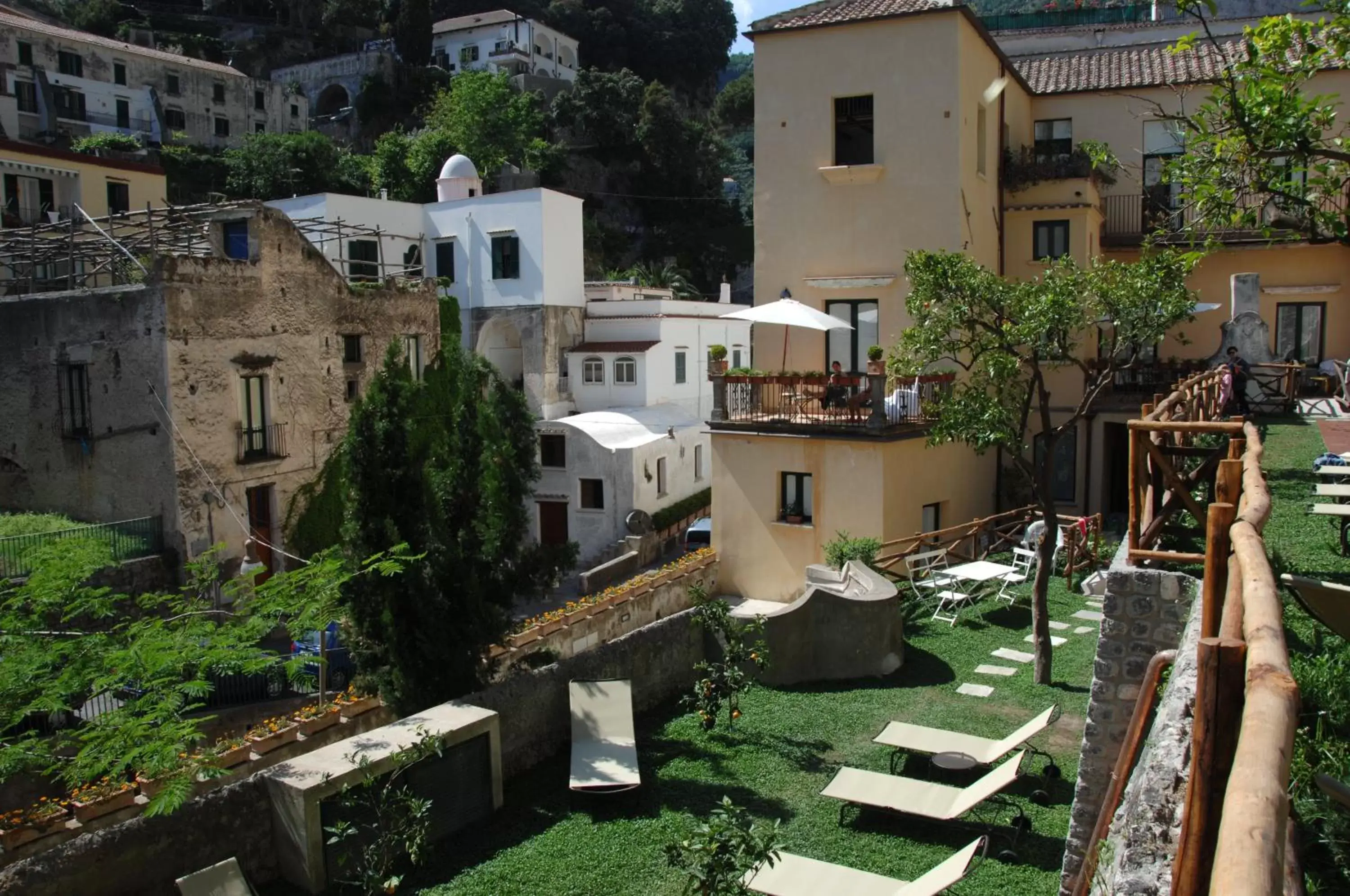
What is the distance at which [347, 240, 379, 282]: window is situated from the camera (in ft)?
117

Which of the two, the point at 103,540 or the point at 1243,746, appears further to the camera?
the point at 103,540

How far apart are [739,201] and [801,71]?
48781 millimetres

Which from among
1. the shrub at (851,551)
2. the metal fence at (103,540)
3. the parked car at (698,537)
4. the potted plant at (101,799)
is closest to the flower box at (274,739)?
the potted plant at (101,799)

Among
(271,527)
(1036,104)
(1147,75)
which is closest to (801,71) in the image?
(1036,104)

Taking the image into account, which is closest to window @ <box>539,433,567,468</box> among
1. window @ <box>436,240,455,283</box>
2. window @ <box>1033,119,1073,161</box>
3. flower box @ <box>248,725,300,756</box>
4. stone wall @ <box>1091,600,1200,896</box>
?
window @ <box>436,240,455,283</box>

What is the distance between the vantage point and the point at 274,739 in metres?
12.1

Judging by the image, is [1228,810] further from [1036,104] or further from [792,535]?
[1036,104]

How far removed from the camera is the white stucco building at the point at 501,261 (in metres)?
35.6

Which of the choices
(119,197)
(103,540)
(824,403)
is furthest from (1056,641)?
(119,197)

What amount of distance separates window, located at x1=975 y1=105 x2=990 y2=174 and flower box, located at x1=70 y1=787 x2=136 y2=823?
743 inches

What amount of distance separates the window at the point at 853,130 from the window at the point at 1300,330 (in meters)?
11.1

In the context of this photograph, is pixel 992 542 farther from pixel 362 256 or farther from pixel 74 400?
pixel 362 256

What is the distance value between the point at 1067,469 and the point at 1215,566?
2089 centimetres

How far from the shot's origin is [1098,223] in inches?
983
